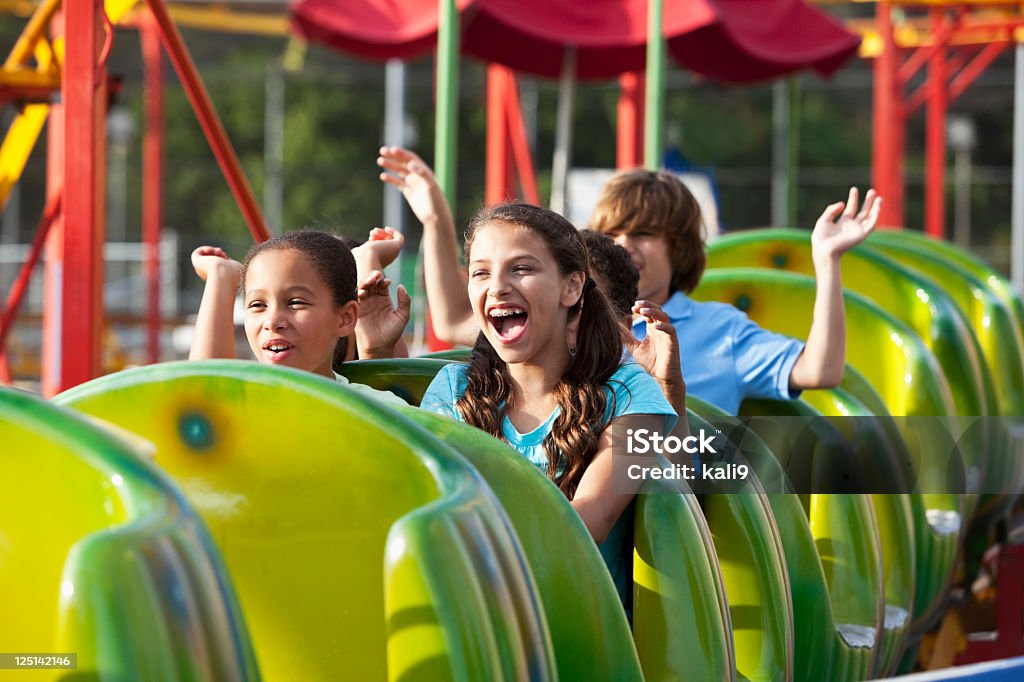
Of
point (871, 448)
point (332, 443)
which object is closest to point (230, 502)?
point (332, 443)

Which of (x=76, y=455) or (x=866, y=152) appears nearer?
(x=76, y=455)

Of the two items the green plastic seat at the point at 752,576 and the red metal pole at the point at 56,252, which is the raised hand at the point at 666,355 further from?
the red metal pole at the point at 56,252

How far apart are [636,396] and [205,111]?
172 centimetres

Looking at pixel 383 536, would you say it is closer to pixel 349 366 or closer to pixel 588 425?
pixel 588 425

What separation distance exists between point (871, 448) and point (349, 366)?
49.8 inches

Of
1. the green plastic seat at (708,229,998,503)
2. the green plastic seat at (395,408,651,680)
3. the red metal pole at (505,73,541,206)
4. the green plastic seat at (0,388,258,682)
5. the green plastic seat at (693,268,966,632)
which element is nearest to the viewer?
the green plastic seat at (0,388,258,682)

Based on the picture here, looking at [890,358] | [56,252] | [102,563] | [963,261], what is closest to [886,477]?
[890,358]

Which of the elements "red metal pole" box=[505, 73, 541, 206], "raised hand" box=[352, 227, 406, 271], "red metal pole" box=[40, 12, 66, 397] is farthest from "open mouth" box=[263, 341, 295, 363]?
"red metal pole" box=[505, 73, 541, 206]

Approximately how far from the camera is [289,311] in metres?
2.18

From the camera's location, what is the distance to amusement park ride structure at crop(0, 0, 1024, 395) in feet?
9.66

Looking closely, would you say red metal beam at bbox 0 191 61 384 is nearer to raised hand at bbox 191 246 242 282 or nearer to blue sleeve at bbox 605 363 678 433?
raised hand at bbox 191 246 242 282

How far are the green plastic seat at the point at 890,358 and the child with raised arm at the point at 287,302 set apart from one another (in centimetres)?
142

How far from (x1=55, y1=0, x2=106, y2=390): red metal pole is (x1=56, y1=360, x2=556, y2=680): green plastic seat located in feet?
4.50

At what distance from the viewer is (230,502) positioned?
157 centimetres
